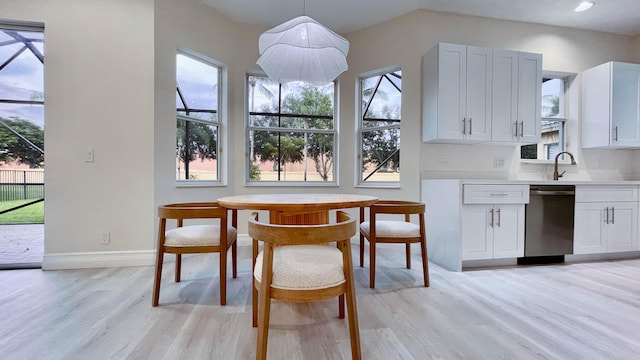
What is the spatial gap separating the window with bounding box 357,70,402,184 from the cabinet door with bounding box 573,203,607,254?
1834 mm

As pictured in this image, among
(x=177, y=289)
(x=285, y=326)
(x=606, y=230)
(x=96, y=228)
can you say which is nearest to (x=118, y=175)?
(x=96, y=228)

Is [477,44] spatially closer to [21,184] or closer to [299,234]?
[299,234]

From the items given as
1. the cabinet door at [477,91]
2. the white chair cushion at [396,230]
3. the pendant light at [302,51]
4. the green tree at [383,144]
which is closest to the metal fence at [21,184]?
the pendant light at [302,51]

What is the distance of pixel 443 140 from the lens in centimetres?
308

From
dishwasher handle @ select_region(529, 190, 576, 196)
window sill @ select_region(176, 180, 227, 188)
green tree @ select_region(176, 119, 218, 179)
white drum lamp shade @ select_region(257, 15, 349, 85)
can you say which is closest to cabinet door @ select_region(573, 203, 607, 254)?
dishwasher handle @ select_region(529, 190, 576, 196)

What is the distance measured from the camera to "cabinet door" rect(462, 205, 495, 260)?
2.61m

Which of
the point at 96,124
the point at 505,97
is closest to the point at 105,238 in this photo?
the point at 96,124

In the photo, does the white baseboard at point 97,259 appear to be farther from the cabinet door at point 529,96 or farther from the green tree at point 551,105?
the green tree at point 551,105

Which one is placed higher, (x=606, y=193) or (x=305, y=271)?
(x=606, y=193)

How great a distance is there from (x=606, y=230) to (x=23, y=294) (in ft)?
17.3

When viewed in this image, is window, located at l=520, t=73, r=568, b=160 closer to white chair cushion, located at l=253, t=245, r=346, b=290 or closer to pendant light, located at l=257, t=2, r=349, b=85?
pendant light, located at l=257, t=2, r=349, b=85

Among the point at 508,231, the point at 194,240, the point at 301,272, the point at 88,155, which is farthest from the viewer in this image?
the point at 508,231

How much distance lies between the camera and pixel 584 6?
309 cm

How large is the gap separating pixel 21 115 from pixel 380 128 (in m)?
3.72
